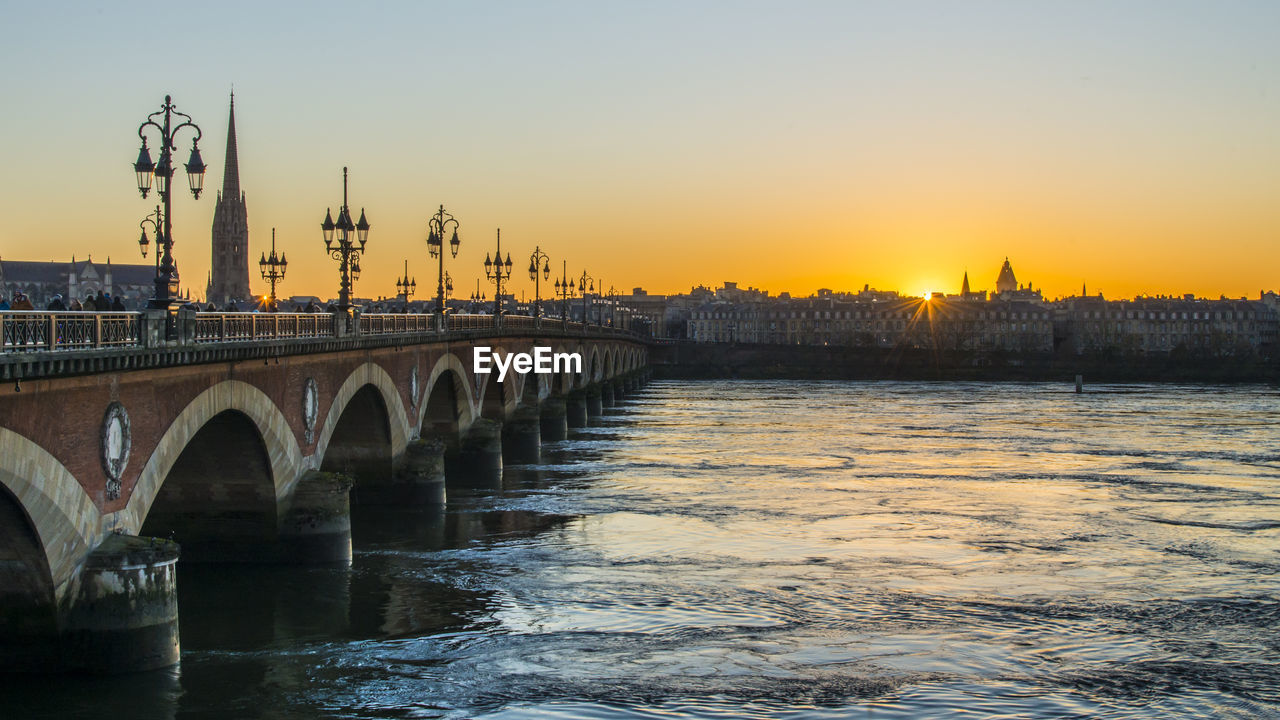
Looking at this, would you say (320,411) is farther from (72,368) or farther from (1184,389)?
(1184,389)

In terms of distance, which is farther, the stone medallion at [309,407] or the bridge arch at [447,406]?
the bridge arch at [447,406]

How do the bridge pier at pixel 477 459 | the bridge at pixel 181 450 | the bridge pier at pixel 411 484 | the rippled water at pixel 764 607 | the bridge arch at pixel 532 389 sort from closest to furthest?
the bridge at pixel 181 450 < the rippled water at pixel 764 607 < the bridge pier at pixel 411 484 < the bridge pier at pixel 477 459 < the bridge arch at pixel 532 389

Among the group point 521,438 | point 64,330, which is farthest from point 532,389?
point 64,330

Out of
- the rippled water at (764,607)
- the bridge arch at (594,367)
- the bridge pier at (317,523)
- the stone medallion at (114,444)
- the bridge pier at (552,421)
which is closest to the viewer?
the stone medallion at (114,444)

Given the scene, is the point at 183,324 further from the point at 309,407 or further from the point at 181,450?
the point at 309,407

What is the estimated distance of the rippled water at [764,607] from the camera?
744 inches

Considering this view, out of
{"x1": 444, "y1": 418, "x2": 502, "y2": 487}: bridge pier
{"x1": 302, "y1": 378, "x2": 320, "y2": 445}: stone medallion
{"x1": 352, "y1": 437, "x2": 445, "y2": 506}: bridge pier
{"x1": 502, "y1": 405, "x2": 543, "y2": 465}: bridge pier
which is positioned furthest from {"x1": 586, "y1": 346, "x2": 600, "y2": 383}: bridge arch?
{"x1": 302, "y1": 378, "x2": 320, "y2": 445}: stone medallion

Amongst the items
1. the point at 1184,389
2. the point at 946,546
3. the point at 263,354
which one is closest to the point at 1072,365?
the point at 1184,389

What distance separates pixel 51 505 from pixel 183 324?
4.53 m

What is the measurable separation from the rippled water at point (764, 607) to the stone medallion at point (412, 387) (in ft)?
10.6

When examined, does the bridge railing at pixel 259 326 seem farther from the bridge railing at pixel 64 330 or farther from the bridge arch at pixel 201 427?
the bridge railing at pixel 64 330

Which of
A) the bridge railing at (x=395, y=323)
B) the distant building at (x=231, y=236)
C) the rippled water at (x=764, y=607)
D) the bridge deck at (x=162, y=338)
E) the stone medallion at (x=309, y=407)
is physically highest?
the distant building at (x=231, y=236)

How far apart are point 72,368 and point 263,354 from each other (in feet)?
24.5

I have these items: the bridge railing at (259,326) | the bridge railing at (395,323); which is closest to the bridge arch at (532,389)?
the bridge railing at (395,323)
